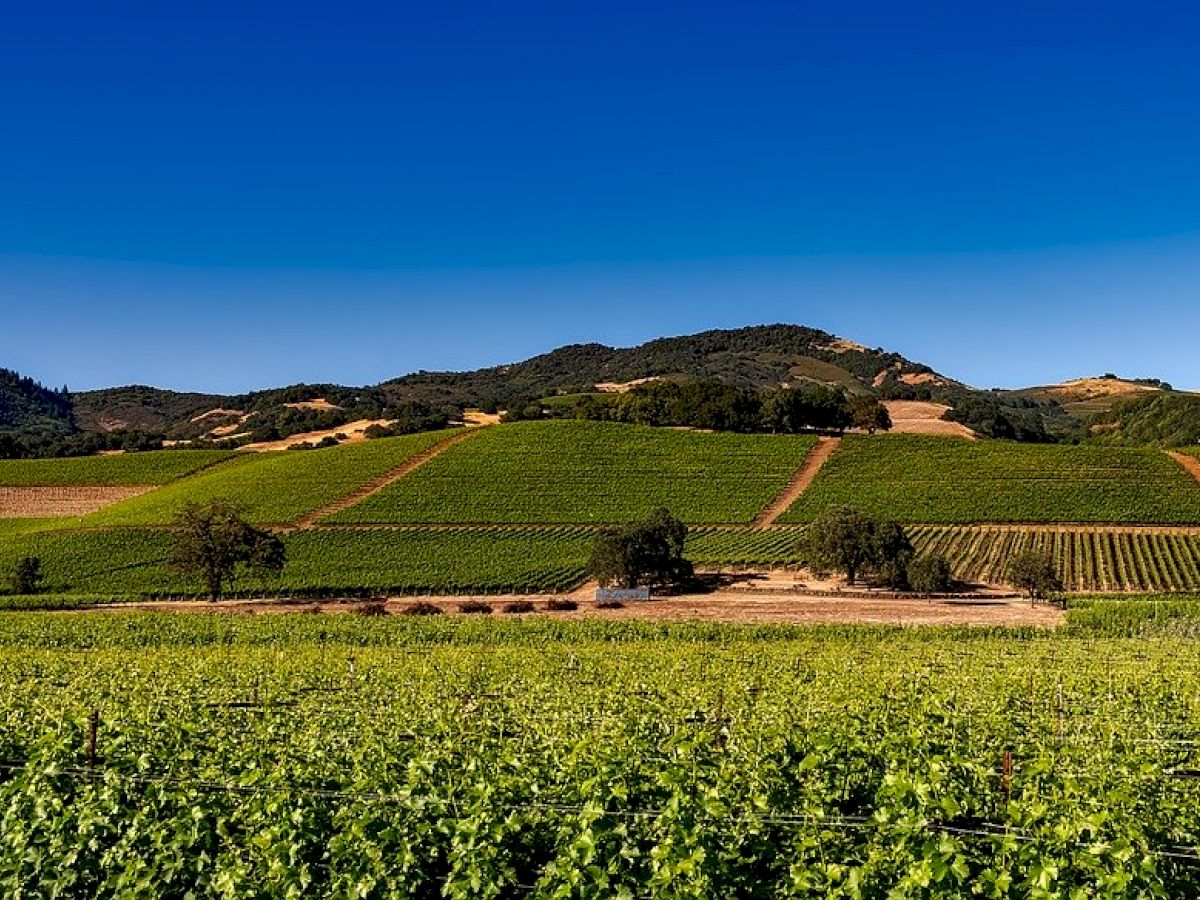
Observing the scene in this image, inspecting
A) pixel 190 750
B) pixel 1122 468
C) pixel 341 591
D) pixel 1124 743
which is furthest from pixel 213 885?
pixel 1122 468

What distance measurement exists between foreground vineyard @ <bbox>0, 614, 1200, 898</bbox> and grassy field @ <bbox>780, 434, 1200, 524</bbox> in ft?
232

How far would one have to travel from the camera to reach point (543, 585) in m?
66.8

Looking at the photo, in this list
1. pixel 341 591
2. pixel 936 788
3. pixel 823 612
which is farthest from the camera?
pixel 341 591

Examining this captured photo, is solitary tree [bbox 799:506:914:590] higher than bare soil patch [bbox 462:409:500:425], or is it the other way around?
bare soil patch [bbox 462:409:500:425]

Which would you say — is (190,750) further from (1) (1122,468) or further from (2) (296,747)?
(1) (1122,468)

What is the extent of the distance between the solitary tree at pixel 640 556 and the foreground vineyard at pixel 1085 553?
22.7 meters

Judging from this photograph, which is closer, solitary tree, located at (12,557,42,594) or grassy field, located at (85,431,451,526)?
solitary tree, located at (12,557,42,594)

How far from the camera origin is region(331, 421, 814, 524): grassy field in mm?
89375

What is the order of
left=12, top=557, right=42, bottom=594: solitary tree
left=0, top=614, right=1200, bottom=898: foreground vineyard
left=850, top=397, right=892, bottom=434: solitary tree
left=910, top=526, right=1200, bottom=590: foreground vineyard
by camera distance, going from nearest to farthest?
left=0, top=614, right=1200, bottom=898: foreground vineyard < left=12, top=557, right=42, bottom=594: solitary tree < left=910, top=526, right=1200, bottom=590: foreground vineyard < left=850, top=397, right=892, bottom=434: solitary tree

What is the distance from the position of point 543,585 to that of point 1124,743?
54974mm

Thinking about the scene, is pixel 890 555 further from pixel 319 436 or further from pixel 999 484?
pixel 319 436

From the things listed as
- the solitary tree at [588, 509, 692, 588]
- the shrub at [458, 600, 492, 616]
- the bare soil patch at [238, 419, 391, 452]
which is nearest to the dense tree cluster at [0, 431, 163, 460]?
the bare soil patch at [238, 419, 391, 452]

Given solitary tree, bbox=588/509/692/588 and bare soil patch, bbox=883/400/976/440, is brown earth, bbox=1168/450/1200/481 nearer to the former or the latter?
bare soil patch, bbox=883/400/976/440

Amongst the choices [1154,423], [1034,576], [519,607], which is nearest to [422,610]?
[519,607]
